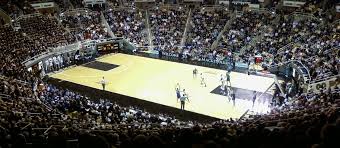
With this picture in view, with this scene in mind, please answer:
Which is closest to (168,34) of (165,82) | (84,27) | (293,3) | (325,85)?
(84,27)

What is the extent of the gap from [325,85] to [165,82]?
13962 mm

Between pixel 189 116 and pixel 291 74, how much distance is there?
12.6 meters

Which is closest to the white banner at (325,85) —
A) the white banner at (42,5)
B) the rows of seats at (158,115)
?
the rows of seats at (158,115)

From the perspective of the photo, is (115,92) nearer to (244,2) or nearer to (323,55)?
(323,55)

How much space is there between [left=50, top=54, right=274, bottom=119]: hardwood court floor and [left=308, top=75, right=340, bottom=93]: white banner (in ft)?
12.1

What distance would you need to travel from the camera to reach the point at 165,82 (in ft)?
116

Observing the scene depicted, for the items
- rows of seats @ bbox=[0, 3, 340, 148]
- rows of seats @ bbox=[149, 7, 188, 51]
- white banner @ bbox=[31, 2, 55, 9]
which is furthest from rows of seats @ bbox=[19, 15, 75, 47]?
rows of seats @ bbox=[149, 7, 188, 51]

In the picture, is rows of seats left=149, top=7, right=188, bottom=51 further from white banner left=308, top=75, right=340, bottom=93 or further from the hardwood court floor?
white banner left=308, top=75, right=340, bottom=93

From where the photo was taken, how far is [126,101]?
30.7 meters

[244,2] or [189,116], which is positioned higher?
[244,2]

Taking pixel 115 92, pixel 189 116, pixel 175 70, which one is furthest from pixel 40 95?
pixel 175 70

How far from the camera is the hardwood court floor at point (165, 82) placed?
2961 centimetres

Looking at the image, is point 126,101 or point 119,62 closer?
point 126,101

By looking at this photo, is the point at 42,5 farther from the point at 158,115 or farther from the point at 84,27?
the point at 158,115
